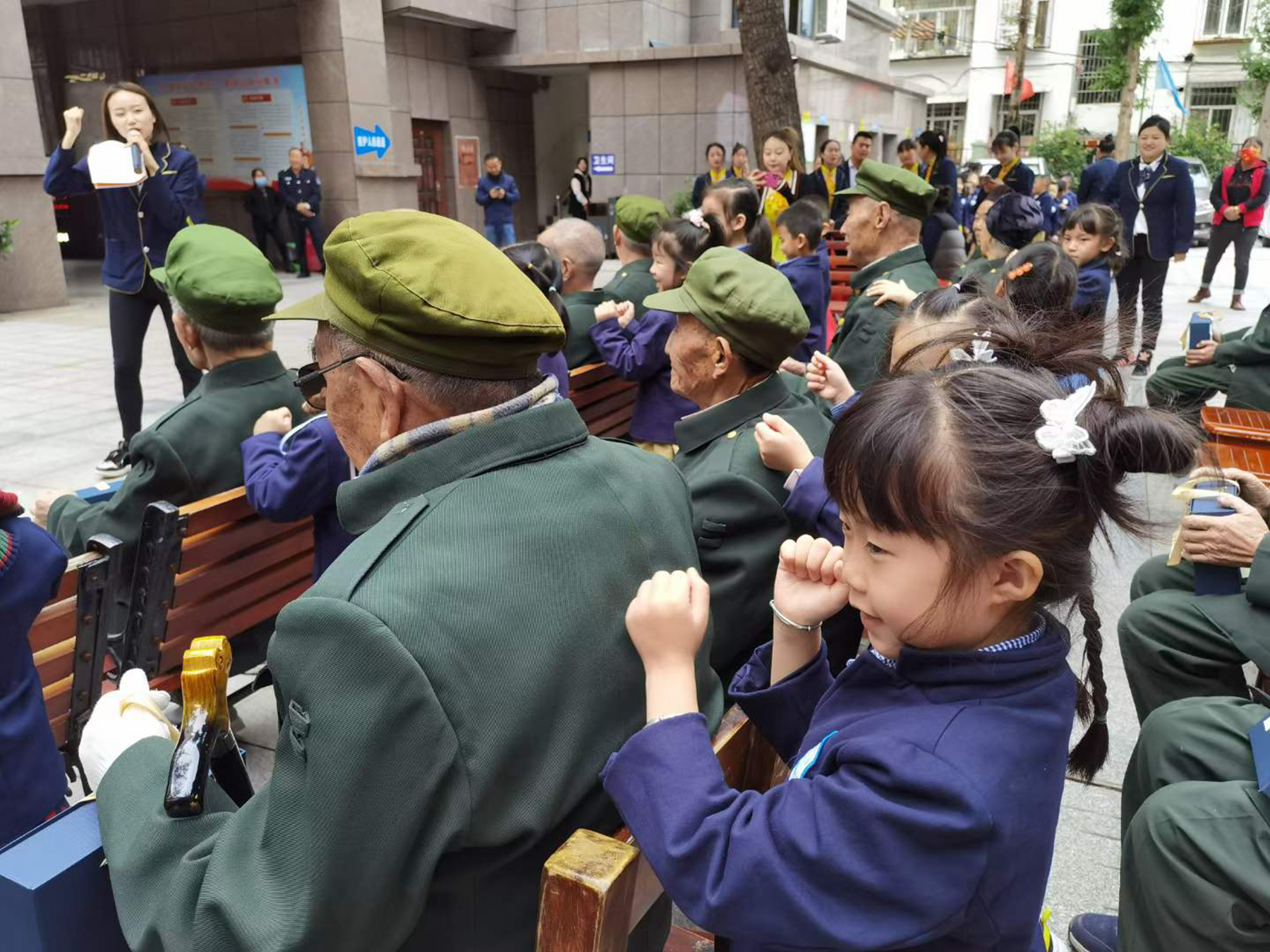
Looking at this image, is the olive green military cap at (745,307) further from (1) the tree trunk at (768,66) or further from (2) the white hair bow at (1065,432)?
(1) the tree trunk at (768,66)

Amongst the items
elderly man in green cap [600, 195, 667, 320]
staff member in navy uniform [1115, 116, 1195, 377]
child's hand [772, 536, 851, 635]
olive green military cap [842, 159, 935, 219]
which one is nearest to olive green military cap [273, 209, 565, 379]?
child's hand [772, 536, 851, 635]

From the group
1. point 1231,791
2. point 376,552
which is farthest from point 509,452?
point 1231,791

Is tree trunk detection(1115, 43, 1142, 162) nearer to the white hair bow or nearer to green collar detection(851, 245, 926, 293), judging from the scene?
green collar detection(851, 245, 926, 293)

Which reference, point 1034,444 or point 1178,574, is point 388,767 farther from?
point 1178,574

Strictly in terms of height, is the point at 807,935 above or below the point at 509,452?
below

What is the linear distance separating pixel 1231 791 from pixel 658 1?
19601 millimetres

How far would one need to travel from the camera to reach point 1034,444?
1.22 m

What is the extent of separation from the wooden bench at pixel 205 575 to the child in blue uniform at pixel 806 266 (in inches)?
120

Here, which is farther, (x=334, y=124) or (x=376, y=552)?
(x=334, y=124)

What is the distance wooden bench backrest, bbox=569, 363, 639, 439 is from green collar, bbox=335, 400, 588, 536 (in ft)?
9.59

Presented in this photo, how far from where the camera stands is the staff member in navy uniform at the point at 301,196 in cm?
1470

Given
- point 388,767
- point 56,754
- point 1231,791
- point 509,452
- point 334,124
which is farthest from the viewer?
point 334,124

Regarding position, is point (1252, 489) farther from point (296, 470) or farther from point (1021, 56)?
point (1021, 56)

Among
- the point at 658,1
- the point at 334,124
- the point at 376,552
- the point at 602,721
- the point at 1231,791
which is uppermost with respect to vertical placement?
the point at 658,1
